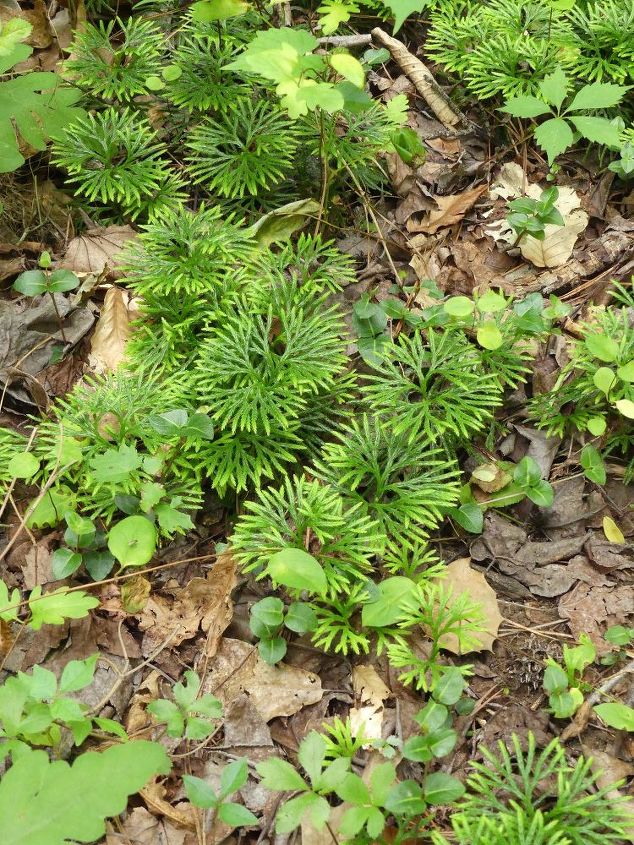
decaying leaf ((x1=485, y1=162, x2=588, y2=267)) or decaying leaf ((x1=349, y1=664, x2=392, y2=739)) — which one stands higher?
decaying leaf ((x1=485, y1=162, x2=588, y2=267))

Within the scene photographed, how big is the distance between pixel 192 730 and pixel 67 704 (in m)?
0.35

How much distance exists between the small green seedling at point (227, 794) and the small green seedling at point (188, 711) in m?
0.15

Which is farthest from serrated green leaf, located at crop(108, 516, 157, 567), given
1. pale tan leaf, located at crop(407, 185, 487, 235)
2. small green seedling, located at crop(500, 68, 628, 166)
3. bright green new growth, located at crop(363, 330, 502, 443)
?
small green seedling, located at crop(500, 68, 628, 166)

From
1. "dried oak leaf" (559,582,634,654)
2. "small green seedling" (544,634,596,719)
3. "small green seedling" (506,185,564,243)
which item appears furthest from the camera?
"small green seedling" (506,185,564,243)

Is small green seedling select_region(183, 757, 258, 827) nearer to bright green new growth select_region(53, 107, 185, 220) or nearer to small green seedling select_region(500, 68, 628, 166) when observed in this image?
bright green new growth select_region(53, 107, 185, 220)

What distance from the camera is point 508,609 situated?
93.4 inches

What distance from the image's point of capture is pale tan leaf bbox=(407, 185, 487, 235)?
10.9ft

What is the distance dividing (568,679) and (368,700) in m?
0.60

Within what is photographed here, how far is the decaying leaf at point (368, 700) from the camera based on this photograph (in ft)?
6.92

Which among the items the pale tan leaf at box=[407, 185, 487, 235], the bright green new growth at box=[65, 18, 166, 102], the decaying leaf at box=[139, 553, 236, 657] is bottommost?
the decaying leaf at box=[139, 553, 236, 657]

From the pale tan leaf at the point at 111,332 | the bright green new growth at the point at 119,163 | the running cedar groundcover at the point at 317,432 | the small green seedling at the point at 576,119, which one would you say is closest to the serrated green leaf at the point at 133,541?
the running cedar groundcover at the point at 317,432

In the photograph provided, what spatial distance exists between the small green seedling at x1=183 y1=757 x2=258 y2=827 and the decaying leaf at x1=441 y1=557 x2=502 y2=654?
2.42 ft

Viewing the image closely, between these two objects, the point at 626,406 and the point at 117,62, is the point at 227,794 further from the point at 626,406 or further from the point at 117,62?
the point at 117,62

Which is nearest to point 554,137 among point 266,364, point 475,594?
point 266,364
